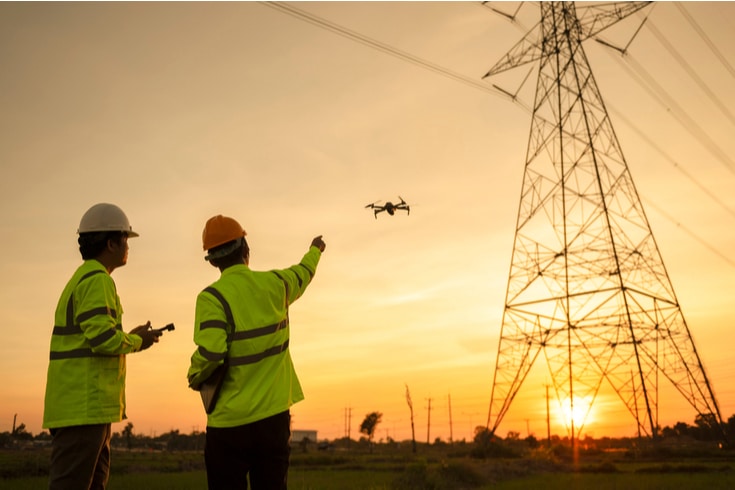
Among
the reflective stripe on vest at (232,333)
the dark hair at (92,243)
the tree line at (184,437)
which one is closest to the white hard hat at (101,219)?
the dark hair at (92,243)

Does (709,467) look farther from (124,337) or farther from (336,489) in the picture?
(124,337)

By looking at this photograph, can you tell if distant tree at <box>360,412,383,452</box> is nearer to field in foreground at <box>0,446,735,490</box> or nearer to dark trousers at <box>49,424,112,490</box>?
field in foreground at <box>0,446,735,490</box>

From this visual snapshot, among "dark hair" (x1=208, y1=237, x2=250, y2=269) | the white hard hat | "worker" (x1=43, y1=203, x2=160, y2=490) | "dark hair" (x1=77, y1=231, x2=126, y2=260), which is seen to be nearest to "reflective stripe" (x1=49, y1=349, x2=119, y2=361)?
"worker" (x1=43, y1=203, x2=160, y2=490)

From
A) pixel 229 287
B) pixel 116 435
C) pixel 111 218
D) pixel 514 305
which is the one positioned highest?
pixel 514 305

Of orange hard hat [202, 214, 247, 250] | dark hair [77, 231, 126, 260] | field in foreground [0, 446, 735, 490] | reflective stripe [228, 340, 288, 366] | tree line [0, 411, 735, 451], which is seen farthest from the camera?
tree line [0, 411, 735, 451]

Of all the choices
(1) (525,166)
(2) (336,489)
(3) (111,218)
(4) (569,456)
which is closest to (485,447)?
(4) (569,456)

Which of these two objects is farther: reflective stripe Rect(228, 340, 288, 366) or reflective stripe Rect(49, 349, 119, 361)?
reflective stripe Rect(49, 349, 119, 361)
